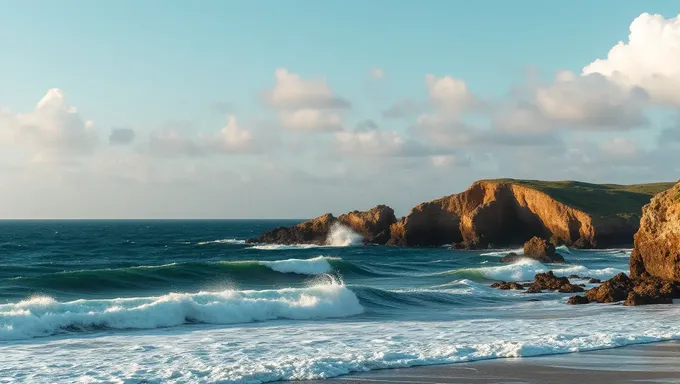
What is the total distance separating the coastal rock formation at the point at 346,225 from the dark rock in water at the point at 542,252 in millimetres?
28033

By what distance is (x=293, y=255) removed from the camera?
5866cm

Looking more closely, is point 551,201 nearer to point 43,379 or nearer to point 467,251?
point 467,251

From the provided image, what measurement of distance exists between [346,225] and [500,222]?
17.1 m

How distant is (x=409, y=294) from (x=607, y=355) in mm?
12284

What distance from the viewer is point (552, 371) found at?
12.9 metres

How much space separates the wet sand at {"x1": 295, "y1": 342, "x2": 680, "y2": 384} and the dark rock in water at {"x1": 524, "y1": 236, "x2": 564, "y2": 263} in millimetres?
30241

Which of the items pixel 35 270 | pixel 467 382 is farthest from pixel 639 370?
pixel 35 270

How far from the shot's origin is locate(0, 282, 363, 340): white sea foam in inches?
701

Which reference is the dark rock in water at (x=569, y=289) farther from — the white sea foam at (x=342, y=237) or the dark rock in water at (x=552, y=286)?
the white sea foam at (x=342, y=237)

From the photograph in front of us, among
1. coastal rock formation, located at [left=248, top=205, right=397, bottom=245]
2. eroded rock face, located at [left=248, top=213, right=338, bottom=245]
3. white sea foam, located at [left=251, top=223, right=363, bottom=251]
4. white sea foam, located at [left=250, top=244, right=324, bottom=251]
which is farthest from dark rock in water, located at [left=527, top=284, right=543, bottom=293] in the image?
eroded rock face, located at [left=248, top=213, right=338, bottom=245]

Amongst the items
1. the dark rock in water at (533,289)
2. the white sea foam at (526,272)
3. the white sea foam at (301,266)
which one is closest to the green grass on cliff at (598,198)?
the white sea foam at (526,272)

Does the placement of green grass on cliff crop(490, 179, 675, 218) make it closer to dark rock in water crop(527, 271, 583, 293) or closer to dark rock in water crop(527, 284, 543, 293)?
dark rock in water crop(527, 271, 583, 293)

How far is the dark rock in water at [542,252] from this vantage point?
44.4m

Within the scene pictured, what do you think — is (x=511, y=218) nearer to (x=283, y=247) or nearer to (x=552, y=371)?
(x=283, y=247)
